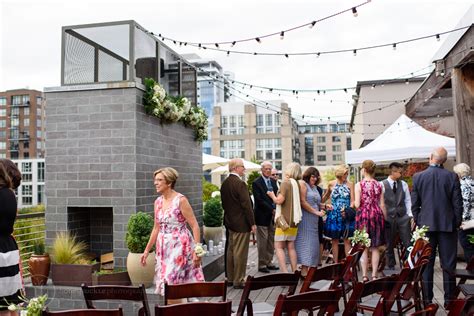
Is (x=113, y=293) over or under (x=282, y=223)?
under

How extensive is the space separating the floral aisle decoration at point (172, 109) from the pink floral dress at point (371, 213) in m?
2.91

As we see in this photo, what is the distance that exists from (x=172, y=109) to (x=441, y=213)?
3.86 m

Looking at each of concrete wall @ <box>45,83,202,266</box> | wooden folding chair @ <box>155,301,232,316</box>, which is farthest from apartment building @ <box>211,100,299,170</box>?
wooden folding chair @ <box>155,301,232,316</box>

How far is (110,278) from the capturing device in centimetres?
527

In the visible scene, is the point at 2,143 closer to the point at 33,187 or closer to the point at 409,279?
the point at 33,187

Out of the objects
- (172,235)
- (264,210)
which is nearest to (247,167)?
(264,210)

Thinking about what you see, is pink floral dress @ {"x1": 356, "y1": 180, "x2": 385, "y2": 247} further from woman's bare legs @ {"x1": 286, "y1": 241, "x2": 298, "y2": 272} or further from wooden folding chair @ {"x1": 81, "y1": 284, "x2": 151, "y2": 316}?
wooden folding chair @ {"x1": 81, "y1": 284, "x2": 151, "y2": 316}

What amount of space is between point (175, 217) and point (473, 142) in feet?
17.5

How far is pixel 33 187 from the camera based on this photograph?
95500mm

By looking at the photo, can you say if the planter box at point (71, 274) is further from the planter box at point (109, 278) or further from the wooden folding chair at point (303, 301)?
the wooden folding chair at point (303, 301)

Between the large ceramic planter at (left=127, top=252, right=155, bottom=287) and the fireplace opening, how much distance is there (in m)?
1.40

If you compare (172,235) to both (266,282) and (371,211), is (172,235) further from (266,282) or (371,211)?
(371,211)

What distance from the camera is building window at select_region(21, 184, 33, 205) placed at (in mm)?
97912

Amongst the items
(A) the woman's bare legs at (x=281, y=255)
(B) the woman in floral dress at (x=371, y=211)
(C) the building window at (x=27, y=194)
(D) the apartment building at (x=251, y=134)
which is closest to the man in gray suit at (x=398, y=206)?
(B) the woman in floral dress at (x=371, y=211)
